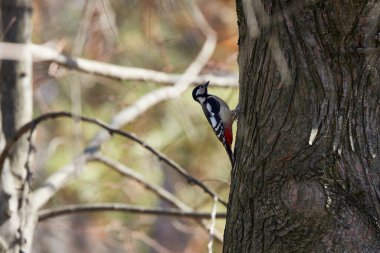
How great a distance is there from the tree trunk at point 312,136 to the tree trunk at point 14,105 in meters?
1.67

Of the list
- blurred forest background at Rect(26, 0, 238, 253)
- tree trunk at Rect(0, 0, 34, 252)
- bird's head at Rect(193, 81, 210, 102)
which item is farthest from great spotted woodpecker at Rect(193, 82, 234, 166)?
tree trunk at Rect(0, 0, 34, 252)

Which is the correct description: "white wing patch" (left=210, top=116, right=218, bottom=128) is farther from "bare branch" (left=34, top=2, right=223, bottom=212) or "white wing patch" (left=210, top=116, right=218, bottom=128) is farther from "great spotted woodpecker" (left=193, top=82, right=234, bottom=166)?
"bare branch" (left=34, top=2, right=223, bottom=212)

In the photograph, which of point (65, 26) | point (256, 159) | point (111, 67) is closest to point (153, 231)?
point (65, 26)

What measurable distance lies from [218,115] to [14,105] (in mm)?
1458

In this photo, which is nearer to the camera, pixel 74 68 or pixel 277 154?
pixel 277 154

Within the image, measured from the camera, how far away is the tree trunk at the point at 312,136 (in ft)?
8.99

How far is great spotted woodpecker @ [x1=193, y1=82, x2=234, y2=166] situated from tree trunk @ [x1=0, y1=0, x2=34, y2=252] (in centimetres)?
127

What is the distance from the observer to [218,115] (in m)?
5.11

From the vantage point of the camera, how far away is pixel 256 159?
296 centimetres

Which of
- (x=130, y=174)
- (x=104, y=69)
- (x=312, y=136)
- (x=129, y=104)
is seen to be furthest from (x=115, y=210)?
(x=129, y=104)

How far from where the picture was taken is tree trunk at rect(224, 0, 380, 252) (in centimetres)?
274

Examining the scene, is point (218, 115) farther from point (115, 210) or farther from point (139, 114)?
point (115, 210)

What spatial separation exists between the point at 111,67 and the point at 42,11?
3.33 m

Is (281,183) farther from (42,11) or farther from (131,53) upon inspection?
(42,11)
